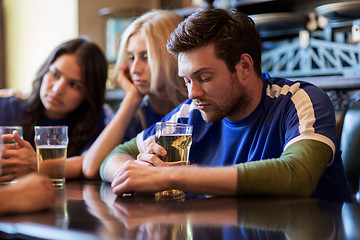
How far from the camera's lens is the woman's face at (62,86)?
1988 millimetres

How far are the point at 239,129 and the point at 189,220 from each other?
676 millimetres

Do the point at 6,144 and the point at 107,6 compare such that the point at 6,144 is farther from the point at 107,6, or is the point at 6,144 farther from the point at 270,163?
the point at 107,6

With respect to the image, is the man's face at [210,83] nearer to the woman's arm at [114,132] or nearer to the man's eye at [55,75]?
the woman's arm at [114,132]

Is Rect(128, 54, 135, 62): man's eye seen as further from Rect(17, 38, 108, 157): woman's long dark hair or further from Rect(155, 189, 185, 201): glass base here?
Rect(155, 189, 185, 201): glass base

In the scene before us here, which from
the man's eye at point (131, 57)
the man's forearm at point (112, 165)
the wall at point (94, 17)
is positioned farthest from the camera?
the wall at point (94, 17)

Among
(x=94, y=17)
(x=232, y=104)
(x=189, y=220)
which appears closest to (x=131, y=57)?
(x=232, y=104)

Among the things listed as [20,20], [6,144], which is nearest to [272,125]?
[6,144]

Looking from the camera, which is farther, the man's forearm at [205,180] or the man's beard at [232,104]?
the man's beard at [232,104]

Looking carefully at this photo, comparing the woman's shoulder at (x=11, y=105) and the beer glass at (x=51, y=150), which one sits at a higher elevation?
the beer glass at (x=51, y=150)

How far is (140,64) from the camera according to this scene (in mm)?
1898

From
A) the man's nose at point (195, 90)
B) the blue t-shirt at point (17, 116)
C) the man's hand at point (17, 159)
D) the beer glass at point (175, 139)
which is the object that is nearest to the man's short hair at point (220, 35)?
the man's nose at point (195, 90)

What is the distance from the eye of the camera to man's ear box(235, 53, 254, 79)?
1355 millimetres

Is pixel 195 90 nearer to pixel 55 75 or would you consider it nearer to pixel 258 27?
pixel 55 75

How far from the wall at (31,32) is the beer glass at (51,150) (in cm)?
224
